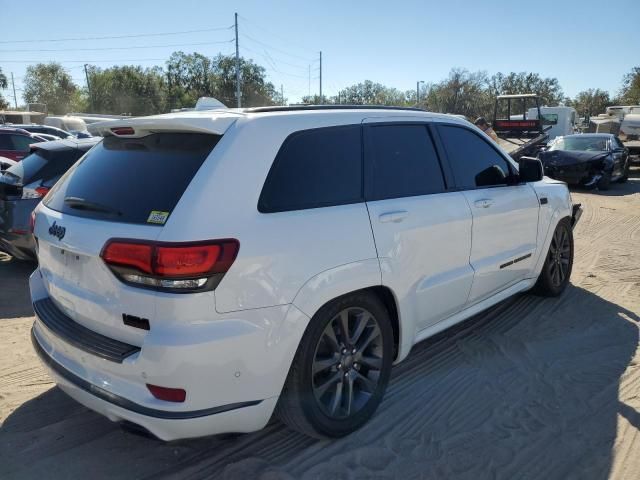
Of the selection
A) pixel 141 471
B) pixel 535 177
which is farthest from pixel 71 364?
pixel 535 177

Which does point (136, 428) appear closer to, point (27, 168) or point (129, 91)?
point (27, 168)

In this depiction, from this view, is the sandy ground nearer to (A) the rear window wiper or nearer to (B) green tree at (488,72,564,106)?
(A) the rear window wiper

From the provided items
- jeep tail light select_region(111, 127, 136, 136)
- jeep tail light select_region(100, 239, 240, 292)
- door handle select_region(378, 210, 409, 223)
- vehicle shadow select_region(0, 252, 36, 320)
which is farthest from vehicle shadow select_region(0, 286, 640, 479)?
vehicle shadow select_region(0, 252, 36, 320)

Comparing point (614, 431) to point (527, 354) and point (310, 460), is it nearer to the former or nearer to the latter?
point (527, 354)

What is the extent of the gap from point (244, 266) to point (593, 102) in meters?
83.6

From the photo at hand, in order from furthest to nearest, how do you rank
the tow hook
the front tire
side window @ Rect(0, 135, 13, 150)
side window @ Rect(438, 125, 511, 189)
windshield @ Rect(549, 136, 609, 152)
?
windshield @ Rect(549, 136, 609, 152) → side window @ Rect(0, 135, 13, 150) → the tow hook → side window @ Rect(438, 125, 511, 189) → the front tire

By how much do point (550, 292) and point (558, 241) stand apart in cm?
52

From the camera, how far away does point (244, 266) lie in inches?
90.4

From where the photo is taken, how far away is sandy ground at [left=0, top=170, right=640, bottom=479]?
8.93 ft

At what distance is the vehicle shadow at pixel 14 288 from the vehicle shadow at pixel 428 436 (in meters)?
1.84

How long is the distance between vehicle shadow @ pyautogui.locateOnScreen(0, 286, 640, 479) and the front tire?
0.51 ft

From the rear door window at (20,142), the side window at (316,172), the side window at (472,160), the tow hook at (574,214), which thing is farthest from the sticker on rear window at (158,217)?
the rear door window at (20,142)

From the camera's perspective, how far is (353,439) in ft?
9.68

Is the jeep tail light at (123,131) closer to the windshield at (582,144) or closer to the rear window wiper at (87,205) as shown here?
the rear window wiper at (87,205)
